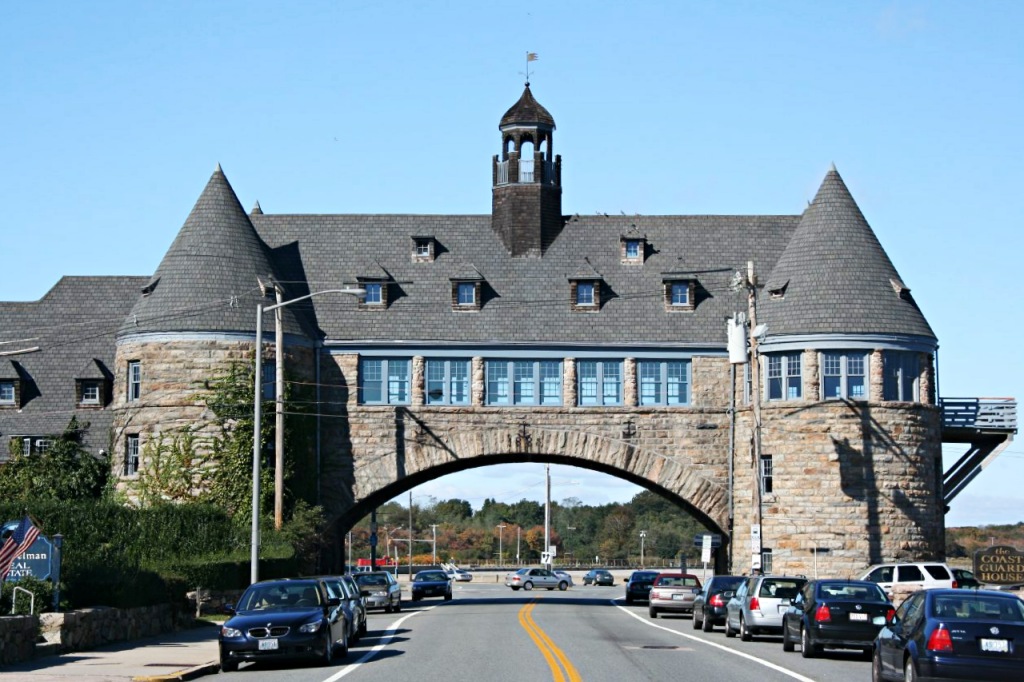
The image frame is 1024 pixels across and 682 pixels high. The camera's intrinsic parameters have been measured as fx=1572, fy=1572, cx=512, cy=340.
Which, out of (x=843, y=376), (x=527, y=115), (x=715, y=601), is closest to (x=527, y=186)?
(x=527, y=115)

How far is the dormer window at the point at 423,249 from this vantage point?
57.9m

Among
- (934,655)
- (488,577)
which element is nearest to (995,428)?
(934,655)

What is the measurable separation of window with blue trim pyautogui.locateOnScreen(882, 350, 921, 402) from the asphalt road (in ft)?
47.9

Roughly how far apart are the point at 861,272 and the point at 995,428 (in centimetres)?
821

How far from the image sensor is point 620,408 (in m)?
54.8

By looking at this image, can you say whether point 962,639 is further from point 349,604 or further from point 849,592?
point 349,604

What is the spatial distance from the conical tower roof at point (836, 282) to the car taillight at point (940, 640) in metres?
33.4

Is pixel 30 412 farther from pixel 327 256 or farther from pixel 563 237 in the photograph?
pixel 563 237

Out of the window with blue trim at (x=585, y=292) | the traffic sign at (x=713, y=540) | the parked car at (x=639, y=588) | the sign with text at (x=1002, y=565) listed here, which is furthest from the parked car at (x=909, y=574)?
the window with blue trim at (x=585, y=292)

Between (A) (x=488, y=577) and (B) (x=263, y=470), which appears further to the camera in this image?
(A) (x=488, y=577)

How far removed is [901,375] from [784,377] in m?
3.86

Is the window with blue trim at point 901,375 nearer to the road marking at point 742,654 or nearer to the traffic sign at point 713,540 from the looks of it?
the traffic sign at point 713,540

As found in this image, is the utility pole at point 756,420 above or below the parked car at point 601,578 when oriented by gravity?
above

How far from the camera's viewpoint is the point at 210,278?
53.6 meters
